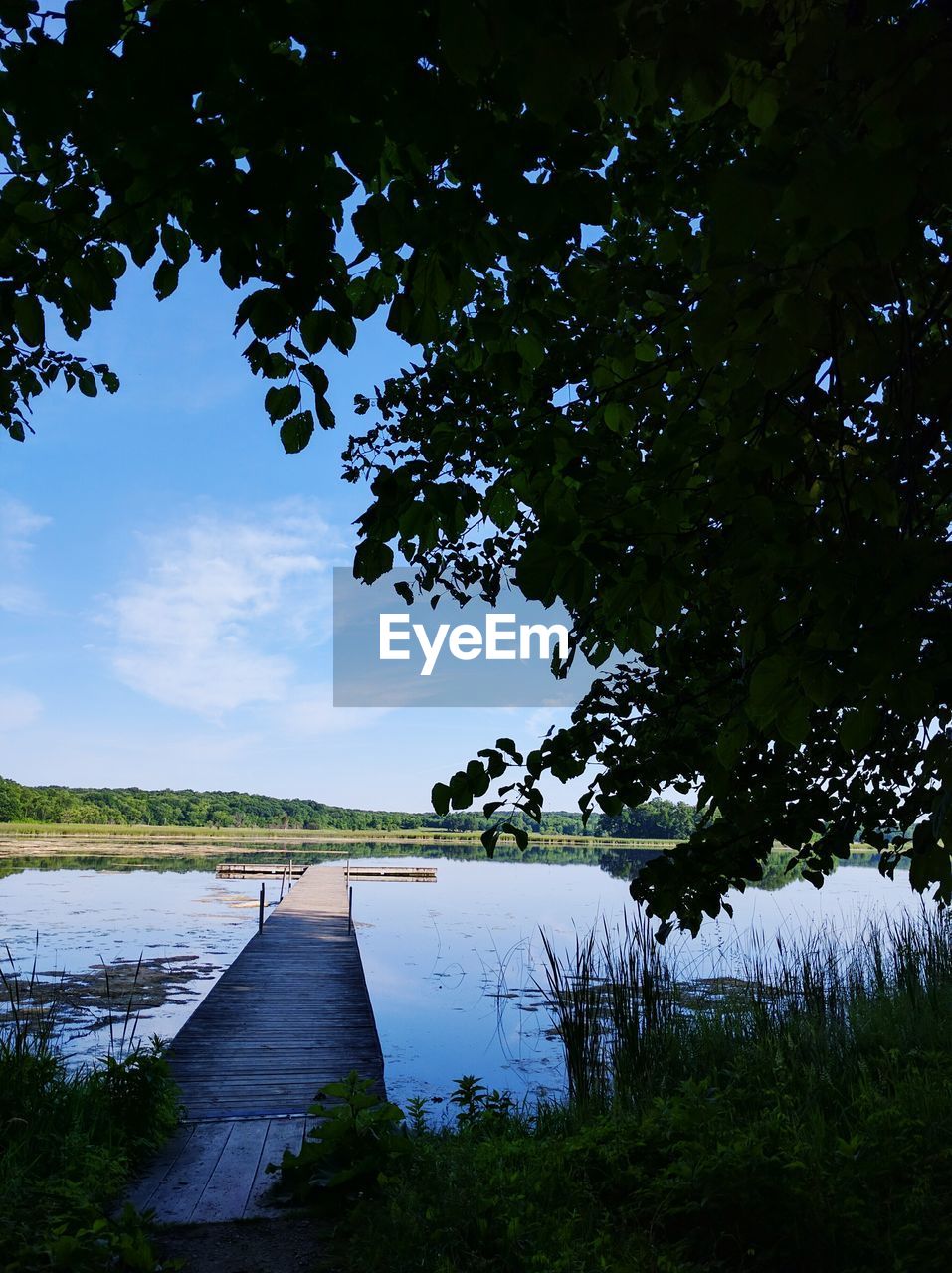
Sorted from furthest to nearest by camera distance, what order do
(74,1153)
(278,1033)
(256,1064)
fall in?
(278,1033)
(256,1064)
(74,1153)

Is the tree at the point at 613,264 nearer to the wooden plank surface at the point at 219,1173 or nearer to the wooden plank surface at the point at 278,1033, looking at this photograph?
the wooden plank surface at the point at 219,1173

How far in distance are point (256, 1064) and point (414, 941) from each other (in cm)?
1051

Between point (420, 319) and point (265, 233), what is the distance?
0.26 meters

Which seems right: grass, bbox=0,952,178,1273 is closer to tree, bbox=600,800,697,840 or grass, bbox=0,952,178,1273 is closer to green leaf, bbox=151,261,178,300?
green leaf, bbox=151,261,178,300

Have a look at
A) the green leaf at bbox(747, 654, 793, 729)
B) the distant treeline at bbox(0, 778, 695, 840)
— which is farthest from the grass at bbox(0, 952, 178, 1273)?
the distant treeline at bbox(0, 778, 695, 840)

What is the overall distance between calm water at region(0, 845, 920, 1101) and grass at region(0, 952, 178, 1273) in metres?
2.80

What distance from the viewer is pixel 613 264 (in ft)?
8.83

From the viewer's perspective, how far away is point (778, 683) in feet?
5.20

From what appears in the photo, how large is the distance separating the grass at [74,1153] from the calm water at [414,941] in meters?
2.80

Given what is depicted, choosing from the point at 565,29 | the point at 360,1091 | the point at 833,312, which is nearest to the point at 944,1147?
the point at 360,1091

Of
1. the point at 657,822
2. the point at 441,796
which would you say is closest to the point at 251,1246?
the point at 441,796

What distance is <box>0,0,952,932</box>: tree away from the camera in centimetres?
100

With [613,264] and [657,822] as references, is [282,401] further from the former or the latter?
[657,822]

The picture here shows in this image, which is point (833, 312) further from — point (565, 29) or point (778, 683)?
point (565, 29)
